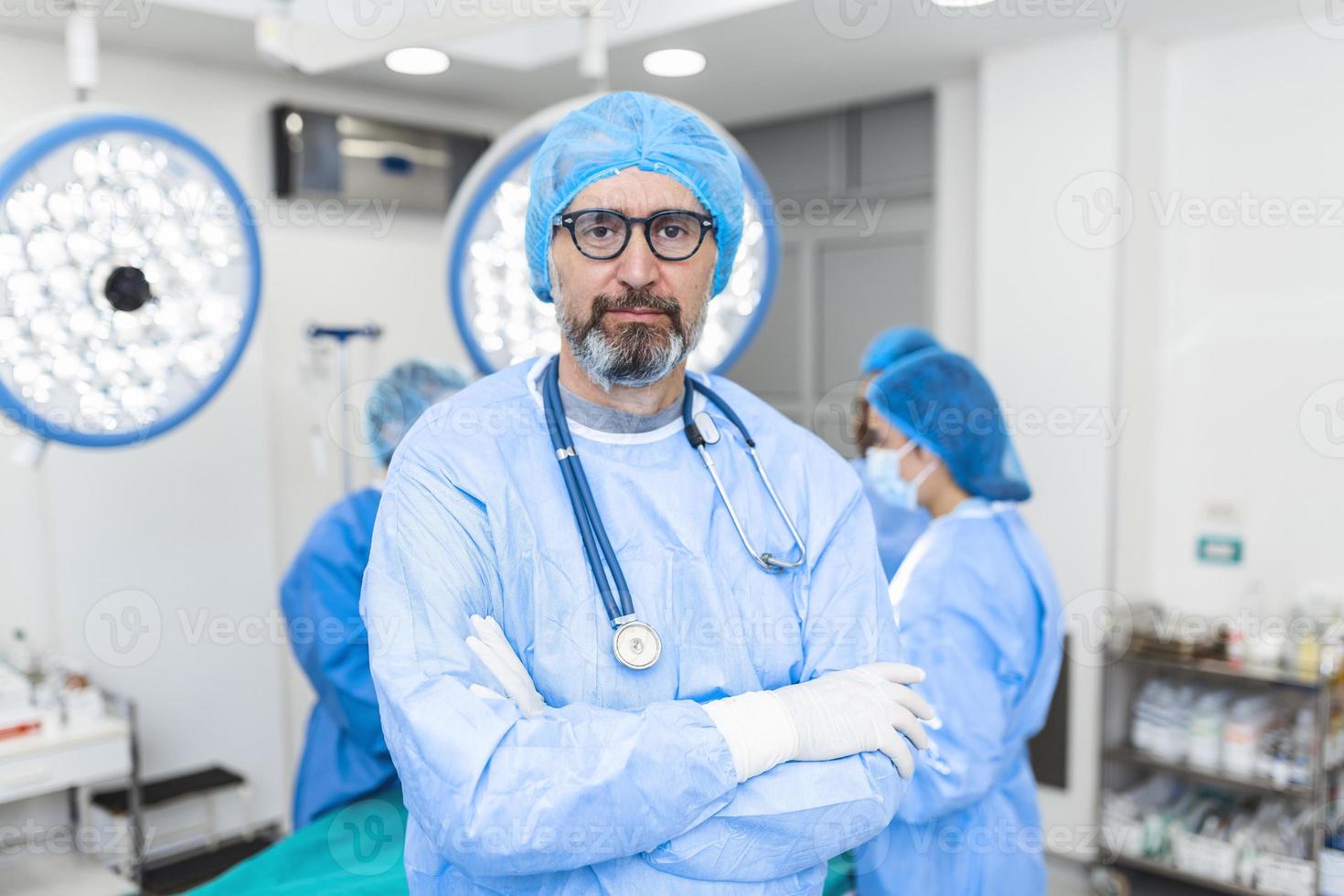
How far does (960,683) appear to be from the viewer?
1815mm

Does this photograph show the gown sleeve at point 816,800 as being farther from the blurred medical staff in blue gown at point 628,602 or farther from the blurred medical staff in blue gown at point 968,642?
the blurred medical staff in blue gown at point 968,642

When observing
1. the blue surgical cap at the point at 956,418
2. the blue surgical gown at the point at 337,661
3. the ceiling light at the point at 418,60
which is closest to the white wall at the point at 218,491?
the ceiling light at the point at 418,60

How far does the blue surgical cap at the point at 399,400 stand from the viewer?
254 cm

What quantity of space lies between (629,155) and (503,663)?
0.56 m

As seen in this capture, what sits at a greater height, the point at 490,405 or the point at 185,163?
the point at 185,163

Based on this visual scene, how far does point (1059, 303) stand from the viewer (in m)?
3.12

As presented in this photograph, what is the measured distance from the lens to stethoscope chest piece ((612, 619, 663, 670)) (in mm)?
1103

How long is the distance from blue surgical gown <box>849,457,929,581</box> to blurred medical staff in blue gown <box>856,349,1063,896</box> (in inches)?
20.2

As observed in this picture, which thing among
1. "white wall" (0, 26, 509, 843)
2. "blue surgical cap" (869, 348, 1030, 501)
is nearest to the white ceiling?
"white wall" (0, 26, 509, 843)

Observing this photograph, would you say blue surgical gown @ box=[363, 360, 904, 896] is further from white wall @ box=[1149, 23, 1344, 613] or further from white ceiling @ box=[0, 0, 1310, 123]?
white wall @ box=[1149, 23, 1344, 613]

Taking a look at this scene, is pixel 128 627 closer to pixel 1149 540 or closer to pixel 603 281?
pixel 603 281

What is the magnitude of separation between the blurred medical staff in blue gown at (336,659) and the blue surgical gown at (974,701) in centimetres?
101

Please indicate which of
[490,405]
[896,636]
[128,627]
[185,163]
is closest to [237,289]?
[185,163]

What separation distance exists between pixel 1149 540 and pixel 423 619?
2.82m
